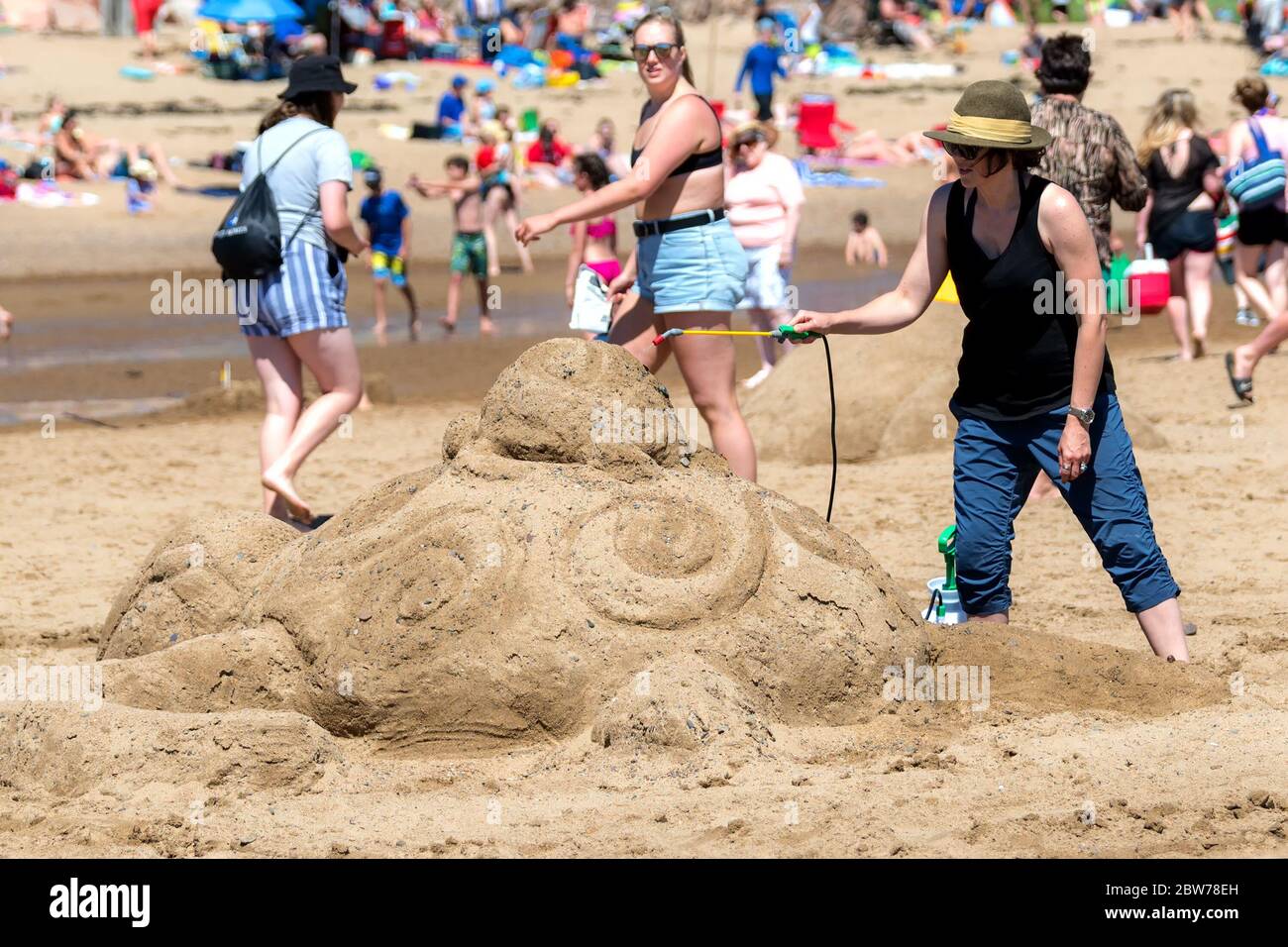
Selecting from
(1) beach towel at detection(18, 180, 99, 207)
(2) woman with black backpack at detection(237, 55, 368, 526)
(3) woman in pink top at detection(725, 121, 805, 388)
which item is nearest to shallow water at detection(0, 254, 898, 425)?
(1) beach towel at detection(18, 180, 99, 207)

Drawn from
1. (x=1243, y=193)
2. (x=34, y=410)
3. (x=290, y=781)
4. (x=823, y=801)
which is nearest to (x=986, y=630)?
(x=823, y=801)

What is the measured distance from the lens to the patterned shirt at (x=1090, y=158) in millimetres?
7383

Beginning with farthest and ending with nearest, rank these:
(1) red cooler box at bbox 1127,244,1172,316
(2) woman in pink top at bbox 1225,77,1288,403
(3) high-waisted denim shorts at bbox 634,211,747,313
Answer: (2) woman in pink top at bbox 1225,77,1288,403 < (1) red cooler box at bbox 1127,244,1172,316 < (3) high-waisted denim shorts at bbox 634,211,747,313

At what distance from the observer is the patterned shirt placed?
738 centimetres

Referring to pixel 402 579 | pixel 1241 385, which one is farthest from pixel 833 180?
pixel 402 579

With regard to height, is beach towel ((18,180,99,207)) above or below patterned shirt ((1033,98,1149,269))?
below

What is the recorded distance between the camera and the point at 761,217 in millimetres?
11391

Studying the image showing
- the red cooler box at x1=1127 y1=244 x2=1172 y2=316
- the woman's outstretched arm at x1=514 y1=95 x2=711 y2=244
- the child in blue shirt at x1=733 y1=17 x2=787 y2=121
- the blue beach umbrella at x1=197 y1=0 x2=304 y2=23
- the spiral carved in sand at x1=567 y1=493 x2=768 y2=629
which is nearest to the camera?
the spiral carved in sand at x1=567 y1=493 x2=768 y2=629

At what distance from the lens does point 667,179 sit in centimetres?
645

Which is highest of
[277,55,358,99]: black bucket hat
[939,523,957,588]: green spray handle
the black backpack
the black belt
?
[277,55,358,99]: black bucket hat

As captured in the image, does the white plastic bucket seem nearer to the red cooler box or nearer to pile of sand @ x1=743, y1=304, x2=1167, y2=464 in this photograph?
pile of sand @ x1=743, y1=304, x2=1167, y2=464

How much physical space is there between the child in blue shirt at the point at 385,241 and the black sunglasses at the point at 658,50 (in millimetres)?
9335

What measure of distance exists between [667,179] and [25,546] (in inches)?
134

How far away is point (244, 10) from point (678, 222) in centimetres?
2178
